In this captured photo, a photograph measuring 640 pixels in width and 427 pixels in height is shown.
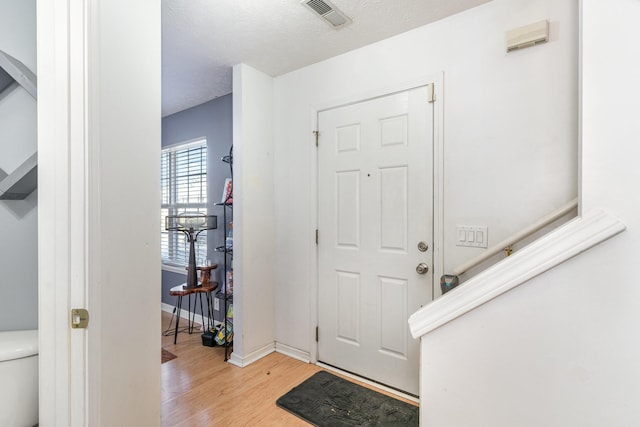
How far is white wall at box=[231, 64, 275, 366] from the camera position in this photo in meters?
2.49

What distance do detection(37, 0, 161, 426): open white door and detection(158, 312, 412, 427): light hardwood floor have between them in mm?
737

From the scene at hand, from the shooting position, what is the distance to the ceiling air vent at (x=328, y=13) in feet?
5.65

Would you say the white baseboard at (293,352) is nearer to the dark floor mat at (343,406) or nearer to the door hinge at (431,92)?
the dark floor mat at (343,406)

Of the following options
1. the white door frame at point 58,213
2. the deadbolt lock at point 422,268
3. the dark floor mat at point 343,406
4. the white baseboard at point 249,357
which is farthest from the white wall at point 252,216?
the white door frame at point 58,213

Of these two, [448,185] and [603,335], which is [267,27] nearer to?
[448,185]

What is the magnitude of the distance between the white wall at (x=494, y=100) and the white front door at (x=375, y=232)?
16 cm

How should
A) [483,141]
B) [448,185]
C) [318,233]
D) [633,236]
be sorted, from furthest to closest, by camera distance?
[318,233]
[448,185]
[483,141]
[633,236]

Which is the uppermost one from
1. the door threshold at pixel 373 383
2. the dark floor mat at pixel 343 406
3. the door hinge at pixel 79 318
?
the door hinge at pixel 79 318

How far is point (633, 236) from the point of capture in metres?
0.90

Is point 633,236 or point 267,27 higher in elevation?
point 267,27

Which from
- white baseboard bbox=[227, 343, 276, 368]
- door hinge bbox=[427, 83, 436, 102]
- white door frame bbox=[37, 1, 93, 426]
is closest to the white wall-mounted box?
door hinge bbox=[427, 83, 436, 102]

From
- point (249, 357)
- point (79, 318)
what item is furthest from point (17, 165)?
point (249, 357)

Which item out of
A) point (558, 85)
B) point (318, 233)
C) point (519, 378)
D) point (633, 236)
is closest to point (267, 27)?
point (318, 233)

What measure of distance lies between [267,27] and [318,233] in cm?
157
